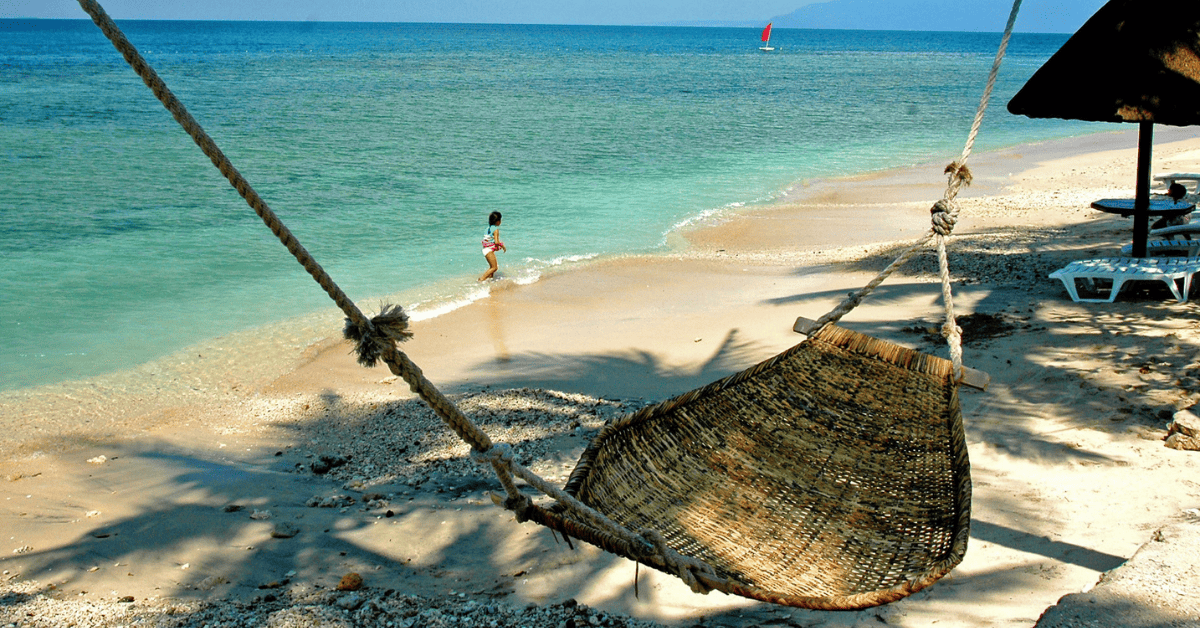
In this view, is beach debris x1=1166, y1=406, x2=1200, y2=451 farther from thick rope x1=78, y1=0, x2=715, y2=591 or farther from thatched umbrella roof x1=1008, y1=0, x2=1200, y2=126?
thick rope x1=78, y1=0, x2=715, y2=591

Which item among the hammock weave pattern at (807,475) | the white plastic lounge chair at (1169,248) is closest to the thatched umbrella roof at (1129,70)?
the white plastic lounge chair at (1169,248)

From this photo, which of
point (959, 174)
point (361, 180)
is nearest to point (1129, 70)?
point (959, 174)

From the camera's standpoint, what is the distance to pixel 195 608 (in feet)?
11.1

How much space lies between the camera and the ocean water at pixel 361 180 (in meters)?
9.91

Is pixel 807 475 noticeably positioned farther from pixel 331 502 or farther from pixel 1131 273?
pixel 1131 273

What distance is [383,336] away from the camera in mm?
1760

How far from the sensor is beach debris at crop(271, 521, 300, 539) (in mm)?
4109

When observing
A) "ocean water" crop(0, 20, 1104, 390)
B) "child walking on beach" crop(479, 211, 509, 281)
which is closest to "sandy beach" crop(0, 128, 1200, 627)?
"child walking on beach" crop(479, 211, 509, 281)

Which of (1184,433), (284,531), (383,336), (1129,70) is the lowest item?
(1184,433)

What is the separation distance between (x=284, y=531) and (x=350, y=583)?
79 cm

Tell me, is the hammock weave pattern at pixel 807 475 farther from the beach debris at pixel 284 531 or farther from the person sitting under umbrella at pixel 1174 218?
the person sitting under umbrella at pixel 1174 218

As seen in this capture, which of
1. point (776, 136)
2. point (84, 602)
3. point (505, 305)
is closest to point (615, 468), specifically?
point (84, 602)

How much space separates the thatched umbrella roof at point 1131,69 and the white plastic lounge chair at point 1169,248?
1.79m

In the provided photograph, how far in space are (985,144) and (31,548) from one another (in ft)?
76.5
